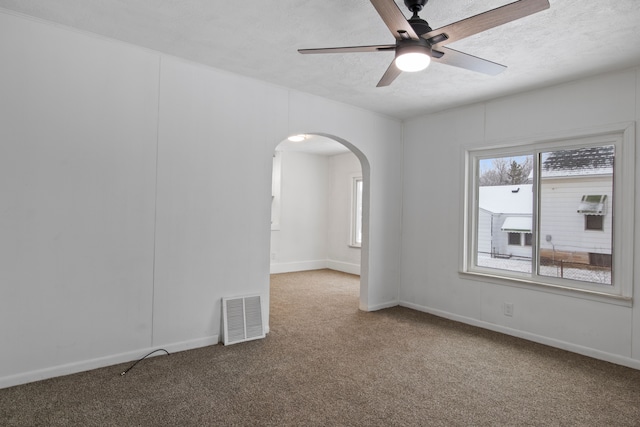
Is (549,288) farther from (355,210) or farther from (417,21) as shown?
(355,210)

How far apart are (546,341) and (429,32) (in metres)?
3.16

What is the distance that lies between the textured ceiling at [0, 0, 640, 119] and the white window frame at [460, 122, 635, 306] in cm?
57

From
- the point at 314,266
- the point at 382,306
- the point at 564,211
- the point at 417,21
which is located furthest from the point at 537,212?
the point at 314,266

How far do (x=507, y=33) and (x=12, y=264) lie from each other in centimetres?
383

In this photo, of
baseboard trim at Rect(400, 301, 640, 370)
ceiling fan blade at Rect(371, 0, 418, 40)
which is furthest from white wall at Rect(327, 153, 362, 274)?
ceiling fan blade at Rect(371, 0, 418, 40)

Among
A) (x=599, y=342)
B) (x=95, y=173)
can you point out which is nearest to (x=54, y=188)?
(x=95, y=173)

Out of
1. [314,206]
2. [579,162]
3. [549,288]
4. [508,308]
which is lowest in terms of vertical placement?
[508,308]

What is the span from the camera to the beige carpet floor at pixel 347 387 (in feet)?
7.30

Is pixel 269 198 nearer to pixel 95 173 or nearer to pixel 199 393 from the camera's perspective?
pixel 95 173

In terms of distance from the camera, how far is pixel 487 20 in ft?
6.10

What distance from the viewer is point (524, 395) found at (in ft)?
8.43

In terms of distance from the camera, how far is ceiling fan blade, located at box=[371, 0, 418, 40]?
1.74 metres

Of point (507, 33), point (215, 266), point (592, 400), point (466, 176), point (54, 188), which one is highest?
point (507, 33)

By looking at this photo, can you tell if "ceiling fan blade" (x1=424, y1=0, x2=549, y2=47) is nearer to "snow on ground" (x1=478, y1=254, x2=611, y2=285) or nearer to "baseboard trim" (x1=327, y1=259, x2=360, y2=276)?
"snow on ground" (x1=478, y1=254, x2=611, y2=285)
